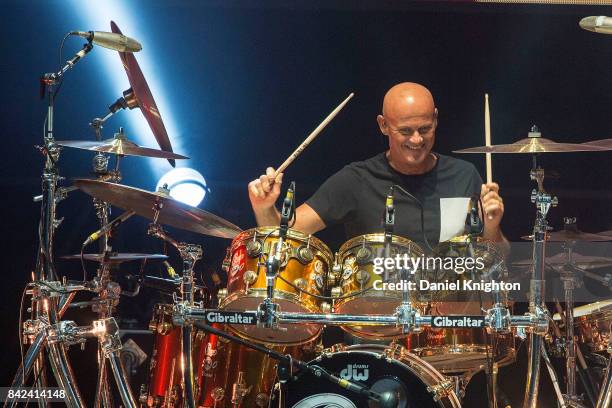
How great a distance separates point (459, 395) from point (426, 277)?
0.49 m

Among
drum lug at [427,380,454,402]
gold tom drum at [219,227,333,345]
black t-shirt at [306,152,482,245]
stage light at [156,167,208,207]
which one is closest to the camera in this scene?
drum lug at [427,380,454,402]

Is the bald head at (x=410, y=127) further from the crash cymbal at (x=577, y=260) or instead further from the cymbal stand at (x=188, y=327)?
the cymbal stand at (x=188, y=327)

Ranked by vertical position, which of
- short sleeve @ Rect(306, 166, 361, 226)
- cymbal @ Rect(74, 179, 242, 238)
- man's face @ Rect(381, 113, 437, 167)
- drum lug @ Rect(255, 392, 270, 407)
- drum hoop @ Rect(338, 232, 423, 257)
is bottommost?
drum lug @ Rect(255, 392, 270, 407)

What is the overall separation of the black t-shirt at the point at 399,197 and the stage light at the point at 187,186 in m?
0.57

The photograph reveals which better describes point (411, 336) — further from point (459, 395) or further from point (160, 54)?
point (160, 54)

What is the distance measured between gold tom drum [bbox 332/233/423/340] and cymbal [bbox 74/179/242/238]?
0.50m

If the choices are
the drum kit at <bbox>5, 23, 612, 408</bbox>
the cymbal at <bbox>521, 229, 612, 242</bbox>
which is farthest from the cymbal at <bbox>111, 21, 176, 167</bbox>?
the cymbal at <bbox>521, 229, 612, 242</bbox>

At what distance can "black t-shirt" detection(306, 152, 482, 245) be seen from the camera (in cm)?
403

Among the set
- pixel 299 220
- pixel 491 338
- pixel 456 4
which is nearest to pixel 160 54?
pixel 299 220

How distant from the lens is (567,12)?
434 centimetres

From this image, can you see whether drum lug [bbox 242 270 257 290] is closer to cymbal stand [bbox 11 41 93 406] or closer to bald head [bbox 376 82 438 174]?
cymbal stand [bbox 11 41 93 406]

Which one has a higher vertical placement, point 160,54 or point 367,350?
point 160,54

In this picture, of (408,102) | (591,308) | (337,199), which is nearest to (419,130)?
(408,102)

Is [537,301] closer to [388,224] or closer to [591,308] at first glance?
[388,224]
